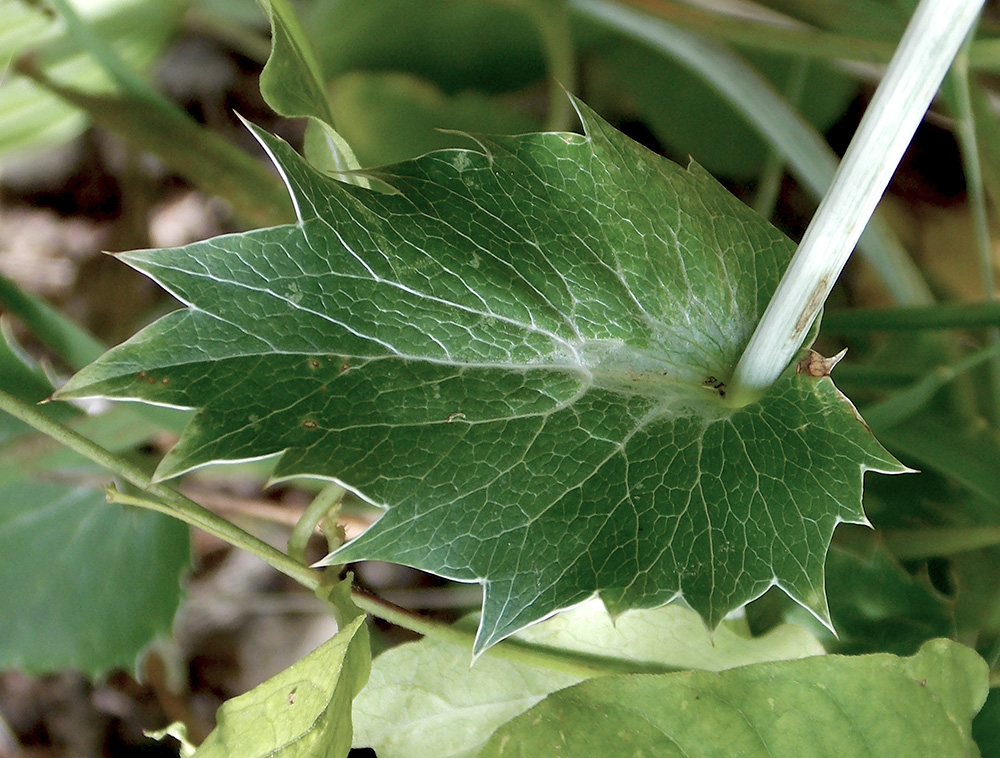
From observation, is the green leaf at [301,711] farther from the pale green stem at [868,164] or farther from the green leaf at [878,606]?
the green leaf at [878,606]

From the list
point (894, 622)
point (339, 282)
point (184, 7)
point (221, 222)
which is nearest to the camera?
point (339, 282)

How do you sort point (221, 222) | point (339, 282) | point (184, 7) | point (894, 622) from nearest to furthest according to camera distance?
point (339, 282) → point (894, 622) → point (184, 7) → point (221, 222)

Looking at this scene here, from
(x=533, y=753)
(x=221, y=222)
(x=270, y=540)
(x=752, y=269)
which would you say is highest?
(x=752, y=269)

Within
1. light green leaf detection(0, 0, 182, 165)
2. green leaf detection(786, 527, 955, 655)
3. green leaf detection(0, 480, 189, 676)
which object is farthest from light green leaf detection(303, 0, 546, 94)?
green leaf detection(786, 527, 955, 655)

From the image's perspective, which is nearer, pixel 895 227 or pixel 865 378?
pixel 865 378

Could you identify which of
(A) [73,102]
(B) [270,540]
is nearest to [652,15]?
(A) [73,102]

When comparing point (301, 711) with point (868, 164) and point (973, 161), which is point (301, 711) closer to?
point (868, 164)

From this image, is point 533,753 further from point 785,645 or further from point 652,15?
point 652,15

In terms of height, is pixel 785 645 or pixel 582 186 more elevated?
pixel 582 186
